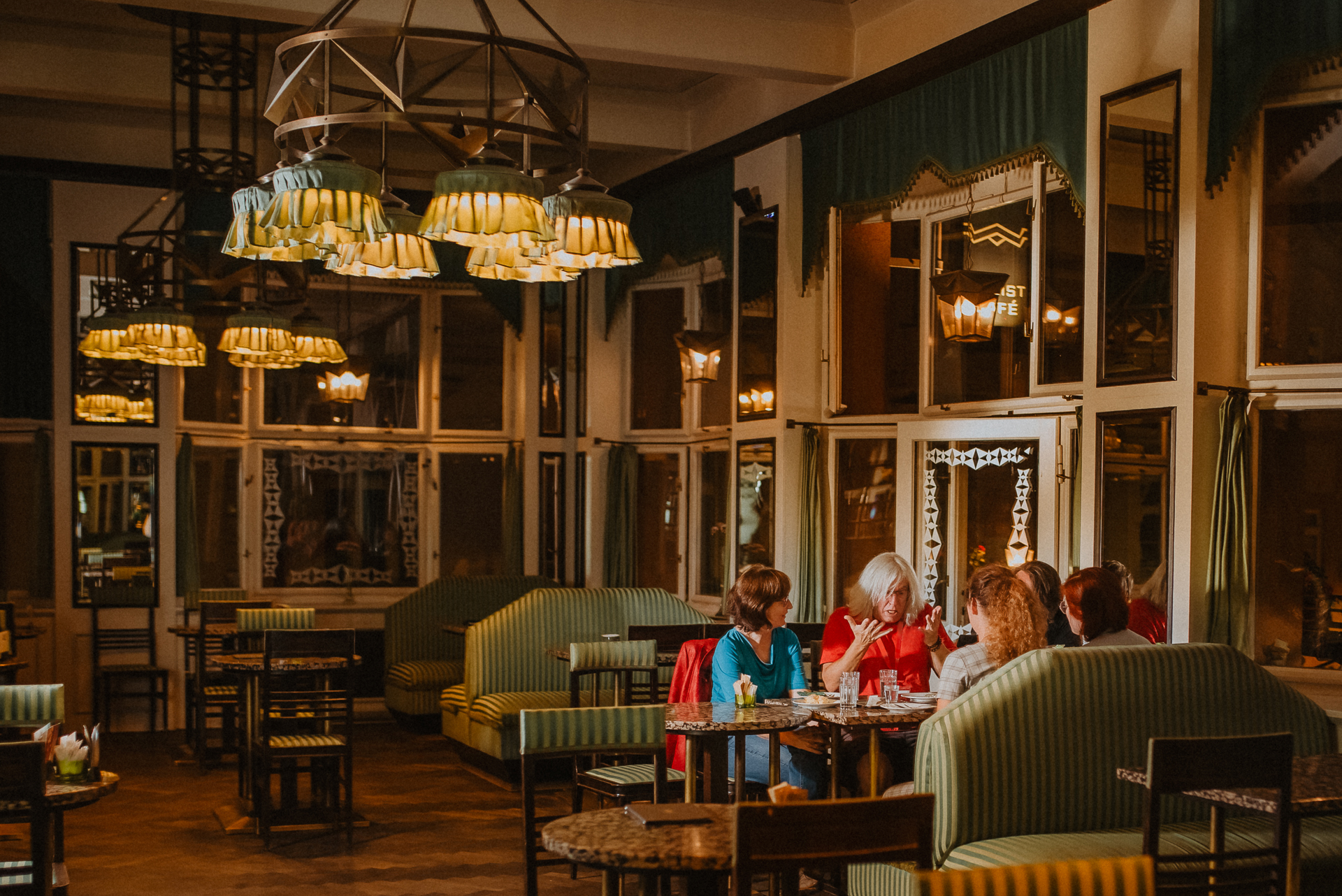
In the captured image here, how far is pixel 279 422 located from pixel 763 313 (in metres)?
4.80

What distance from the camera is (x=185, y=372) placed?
35.3ft

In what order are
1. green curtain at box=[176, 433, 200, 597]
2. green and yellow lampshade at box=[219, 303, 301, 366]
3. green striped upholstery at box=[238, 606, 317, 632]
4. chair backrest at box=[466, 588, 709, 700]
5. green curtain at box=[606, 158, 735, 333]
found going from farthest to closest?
green curtain at box=[176, 433, 200, 597] → green curtain at box=[606, 158, 735, 333] → chair backrest at box=[466, 588, 709, 700] → green striped upholstery at box=[238, 606, 317, 632] → green and yellow lampshade at box=[219, 303, 301, 366]

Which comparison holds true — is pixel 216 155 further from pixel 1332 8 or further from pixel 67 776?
pixel 1332 8

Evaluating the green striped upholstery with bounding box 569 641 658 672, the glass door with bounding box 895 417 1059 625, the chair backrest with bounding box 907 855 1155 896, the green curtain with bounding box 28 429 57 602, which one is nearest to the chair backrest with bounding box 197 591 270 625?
the green curtain with bounding box 28 429 57 602

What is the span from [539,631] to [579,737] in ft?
14.7

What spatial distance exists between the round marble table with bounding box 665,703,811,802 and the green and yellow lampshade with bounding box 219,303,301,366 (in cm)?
318

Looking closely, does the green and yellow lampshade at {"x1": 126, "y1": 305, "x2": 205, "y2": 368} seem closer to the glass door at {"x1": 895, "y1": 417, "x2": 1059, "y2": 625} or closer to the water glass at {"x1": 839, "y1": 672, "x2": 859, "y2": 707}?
the water glass at {"x1": 839, "y1": 672, "x2": 859, "y2": 707}

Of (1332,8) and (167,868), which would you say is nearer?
(1332,8)

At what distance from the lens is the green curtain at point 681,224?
9.56m

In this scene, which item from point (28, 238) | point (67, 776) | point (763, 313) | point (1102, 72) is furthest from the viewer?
point (28, 238)

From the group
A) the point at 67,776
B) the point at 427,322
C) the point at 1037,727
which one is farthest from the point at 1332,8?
the point at 427,322

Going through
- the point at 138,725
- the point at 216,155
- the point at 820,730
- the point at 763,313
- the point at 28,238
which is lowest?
the point at 138,725

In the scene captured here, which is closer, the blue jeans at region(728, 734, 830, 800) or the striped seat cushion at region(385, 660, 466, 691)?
the blue jeans at region(728, 734, 830, 800)

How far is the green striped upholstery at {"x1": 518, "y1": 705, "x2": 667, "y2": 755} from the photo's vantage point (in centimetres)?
430
